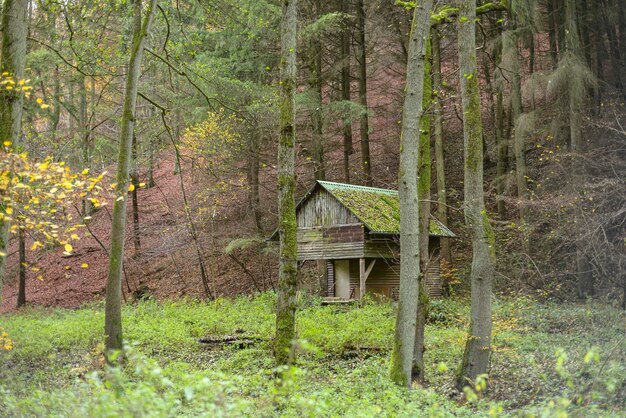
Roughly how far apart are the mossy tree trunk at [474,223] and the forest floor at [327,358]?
0.68 m

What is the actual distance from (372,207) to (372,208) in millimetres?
100

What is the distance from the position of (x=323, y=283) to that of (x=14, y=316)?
11340 mm

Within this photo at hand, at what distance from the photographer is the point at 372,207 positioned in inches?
800

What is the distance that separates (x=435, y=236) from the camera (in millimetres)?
21391

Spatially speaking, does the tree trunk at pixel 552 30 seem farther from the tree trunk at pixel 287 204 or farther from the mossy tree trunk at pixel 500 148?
the tree trunk at pixel 287 204

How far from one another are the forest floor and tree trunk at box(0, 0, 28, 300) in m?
3.13

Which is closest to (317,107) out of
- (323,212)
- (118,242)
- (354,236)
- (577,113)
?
(323,212)

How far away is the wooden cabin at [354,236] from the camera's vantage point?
64.2ft

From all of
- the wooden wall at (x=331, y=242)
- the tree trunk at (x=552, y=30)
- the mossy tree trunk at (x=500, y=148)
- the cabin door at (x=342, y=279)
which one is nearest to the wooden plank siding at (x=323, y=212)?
the wooden wall at (x=331, y=242)

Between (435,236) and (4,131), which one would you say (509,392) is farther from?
(435,236)

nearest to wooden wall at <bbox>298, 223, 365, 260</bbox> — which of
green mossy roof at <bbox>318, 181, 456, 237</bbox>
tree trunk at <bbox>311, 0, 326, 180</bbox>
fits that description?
green mossy roof at <bbox>318, 181, 456, 237</bbox>

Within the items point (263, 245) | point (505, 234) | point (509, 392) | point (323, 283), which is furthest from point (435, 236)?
point (509, 392)

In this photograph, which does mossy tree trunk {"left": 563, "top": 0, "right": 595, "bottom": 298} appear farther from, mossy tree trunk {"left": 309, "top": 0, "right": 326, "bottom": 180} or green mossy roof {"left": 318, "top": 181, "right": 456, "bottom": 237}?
mossy tree trunk {"left": 309, "top": 0, "right": 326, "bottom": 180}

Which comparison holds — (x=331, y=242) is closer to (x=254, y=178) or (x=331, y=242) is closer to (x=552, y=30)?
(x=254, y=178)
